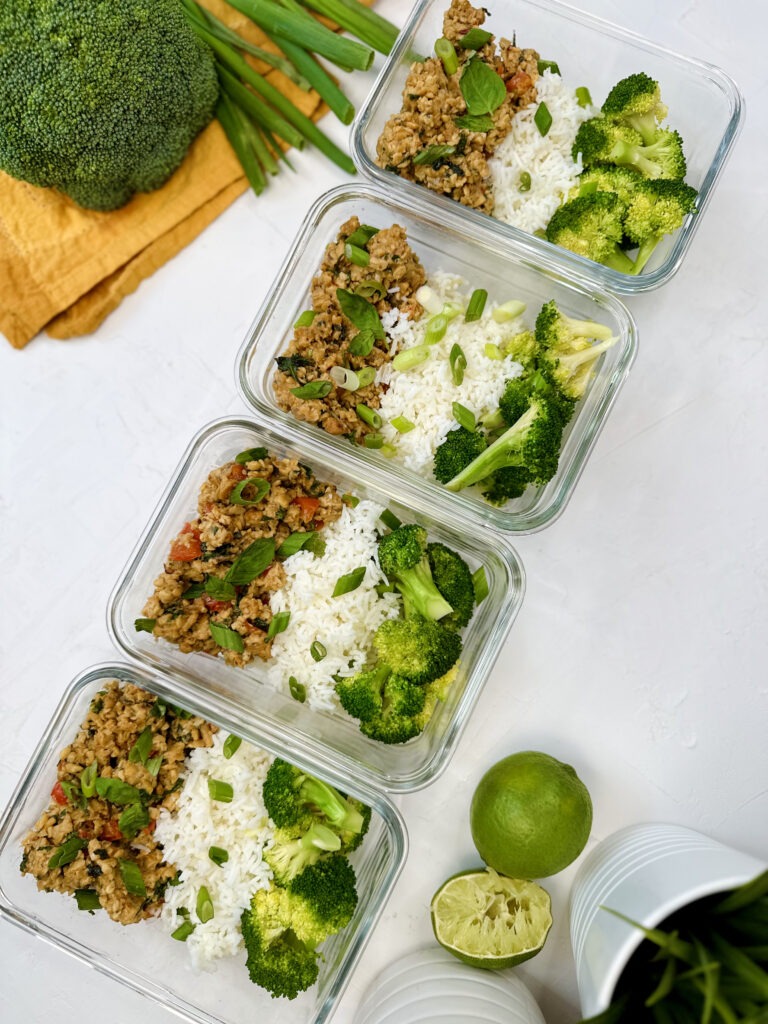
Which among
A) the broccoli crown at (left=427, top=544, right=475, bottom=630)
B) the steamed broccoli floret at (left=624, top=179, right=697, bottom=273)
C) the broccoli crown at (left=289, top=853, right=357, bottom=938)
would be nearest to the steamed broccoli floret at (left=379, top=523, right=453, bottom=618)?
the broccoli crown at (left=427, top=544, right=475, bottom=630)

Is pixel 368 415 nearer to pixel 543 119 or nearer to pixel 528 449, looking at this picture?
pixel 528 449

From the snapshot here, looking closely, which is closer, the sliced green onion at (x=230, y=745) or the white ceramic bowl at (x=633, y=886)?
the white ceramic bowl at (x=633, y=886)

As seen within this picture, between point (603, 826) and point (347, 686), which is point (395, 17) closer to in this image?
point (347, 686)

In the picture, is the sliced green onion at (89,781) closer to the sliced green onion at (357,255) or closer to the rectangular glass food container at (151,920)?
the rectangular glass food container at (151,920)

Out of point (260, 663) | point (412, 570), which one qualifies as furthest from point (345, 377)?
point (260, 663)

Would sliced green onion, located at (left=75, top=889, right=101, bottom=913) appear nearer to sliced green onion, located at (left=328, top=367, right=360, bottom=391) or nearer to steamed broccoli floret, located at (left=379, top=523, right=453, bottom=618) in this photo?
steamed broccoli floret, located at (left=379, top=523, right=453, bottom=618)

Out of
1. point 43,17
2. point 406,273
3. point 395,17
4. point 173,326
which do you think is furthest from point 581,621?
point 43,17

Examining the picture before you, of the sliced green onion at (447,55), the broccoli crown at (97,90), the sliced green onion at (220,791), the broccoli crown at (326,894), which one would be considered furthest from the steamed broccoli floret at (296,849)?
the sliced green onion at (447,55)
